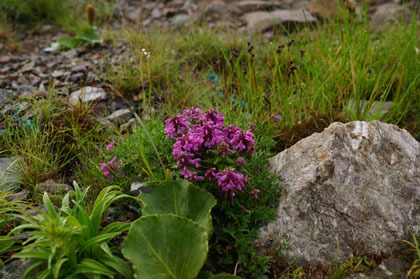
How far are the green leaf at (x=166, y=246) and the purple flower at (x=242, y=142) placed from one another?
1.93ft

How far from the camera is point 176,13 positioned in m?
7.09

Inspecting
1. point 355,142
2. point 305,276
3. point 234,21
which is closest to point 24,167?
point 305,276

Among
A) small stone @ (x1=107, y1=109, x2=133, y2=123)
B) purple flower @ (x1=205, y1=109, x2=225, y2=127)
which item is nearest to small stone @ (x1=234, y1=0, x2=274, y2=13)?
small stone @ (x1=107, y1=109, x2=133, y2=123)

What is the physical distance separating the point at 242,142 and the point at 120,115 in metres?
1.85

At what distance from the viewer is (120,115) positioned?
148 inches

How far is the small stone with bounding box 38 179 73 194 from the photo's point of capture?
2.80m

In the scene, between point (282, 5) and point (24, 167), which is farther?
point (282, 5)

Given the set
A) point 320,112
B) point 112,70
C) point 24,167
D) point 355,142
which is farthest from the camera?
point 112,70

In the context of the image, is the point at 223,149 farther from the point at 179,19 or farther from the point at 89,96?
the point at 179,19

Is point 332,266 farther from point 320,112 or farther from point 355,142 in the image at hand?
point 320,112

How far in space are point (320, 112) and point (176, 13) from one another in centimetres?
448

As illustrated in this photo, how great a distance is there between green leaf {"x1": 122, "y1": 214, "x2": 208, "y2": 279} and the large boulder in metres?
0.50

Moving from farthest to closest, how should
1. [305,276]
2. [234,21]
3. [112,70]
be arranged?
[234,21], [112,70], [305,276]

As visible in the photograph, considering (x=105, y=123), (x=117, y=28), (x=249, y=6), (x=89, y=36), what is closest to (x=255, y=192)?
(x=105, y=123)
